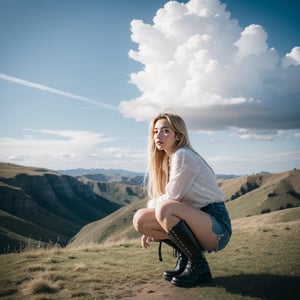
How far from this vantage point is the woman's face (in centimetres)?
598

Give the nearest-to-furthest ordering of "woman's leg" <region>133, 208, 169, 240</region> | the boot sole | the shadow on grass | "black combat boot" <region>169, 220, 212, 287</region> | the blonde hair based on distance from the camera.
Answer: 1. the shadow on grass
2. "black combat boot" <region>169, 220, 212, 287</region>
3. the boot sole
4. "woman's leg" <region>133, 208, 169, 240</region>
5. the blonde hair

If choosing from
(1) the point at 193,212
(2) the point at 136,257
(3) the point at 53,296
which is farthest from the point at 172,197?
(2) the point at 136,257

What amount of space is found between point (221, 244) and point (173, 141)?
6.76 feet

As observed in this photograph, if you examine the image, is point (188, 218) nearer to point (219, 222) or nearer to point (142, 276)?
point (219, 222)

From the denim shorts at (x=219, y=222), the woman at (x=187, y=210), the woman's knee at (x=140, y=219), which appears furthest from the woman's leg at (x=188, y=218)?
the woman's knee at (x=140, y=219)

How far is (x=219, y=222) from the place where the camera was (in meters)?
5.77

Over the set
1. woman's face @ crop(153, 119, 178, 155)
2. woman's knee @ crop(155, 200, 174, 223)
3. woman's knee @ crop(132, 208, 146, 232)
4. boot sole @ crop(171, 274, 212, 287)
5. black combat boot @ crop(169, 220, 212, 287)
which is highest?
woman's face @ crop(153, 119, 178, 155)

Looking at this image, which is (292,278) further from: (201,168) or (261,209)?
(261,209)

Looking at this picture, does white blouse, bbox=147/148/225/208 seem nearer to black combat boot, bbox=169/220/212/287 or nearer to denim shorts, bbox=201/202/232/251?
denim shorts, bbox=201/202/232/251

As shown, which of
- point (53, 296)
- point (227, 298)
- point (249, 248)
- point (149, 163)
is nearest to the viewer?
point (227, 298)

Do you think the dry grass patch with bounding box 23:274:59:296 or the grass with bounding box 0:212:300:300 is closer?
the grass with bounding box 0:212:300:300

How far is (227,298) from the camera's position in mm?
4977

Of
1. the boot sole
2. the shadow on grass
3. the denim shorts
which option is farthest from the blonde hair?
the shadow on grass

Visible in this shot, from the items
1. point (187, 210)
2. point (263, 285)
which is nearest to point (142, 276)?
point (187, 210)
